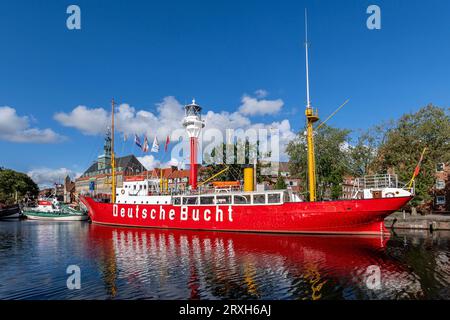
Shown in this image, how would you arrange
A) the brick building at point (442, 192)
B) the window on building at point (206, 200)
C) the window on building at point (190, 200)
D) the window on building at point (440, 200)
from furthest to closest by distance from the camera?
the window on building at point (440, 200) → the brick building at point (442, 192) → the window on building at point (190, 200) → the window on building at point (206, 200)

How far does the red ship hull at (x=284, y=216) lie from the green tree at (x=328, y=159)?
24047 millimetres

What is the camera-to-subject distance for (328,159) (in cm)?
5506

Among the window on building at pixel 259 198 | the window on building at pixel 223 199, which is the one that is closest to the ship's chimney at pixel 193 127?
the window on building at pixel 223 199

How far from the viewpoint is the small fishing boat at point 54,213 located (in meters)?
57.5

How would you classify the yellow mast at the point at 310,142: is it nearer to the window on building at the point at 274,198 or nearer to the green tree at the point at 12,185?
the window on building at the point at 274,198

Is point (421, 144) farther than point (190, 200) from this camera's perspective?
Yes

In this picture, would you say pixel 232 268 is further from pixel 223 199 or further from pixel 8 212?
pixel 8 212

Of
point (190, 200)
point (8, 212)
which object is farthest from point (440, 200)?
point (8, 212)

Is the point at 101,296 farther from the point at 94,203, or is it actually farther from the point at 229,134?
the point at 229,134

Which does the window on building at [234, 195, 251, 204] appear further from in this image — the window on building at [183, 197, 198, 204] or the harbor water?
the window on building at [183, 197, 198, 204]

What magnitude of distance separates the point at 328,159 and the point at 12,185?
102 meters
